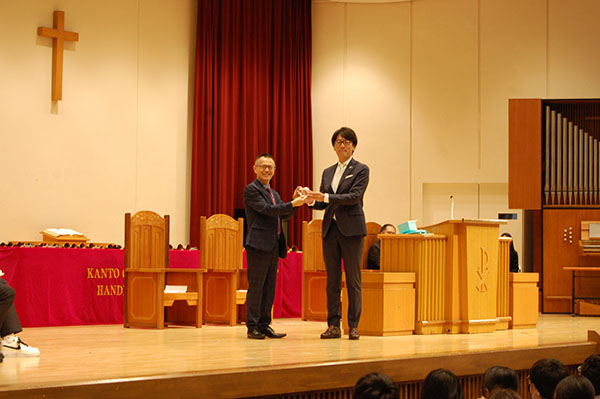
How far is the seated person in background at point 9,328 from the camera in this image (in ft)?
13.5

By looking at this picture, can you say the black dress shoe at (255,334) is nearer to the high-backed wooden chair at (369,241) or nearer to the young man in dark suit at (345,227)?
the young man in dark suit at (345,227)

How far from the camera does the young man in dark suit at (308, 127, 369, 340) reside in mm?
5273

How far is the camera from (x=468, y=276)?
592 centimetres

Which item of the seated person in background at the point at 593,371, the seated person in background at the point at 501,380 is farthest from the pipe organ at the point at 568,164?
the seated person in background at the point at 501,380

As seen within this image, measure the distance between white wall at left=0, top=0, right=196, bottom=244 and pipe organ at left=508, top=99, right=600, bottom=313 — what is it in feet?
13.9

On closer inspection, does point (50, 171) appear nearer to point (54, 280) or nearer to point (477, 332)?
point (54, 280)

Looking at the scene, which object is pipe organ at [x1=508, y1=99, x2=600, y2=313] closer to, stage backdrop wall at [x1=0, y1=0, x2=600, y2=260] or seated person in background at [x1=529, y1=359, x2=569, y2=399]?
stage backdrop wall at [x1=0, y1=0, x2=600, y2=260]

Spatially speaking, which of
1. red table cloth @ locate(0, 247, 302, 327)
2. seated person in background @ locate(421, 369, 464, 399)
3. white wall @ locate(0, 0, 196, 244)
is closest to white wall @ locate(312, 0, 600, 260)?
white wall @ locate(0, 0, 196, 244)

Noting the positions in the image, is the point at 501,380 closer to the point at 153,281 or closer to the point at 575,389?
the point at 575,389

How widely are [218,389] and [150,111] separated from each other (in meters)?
6.47

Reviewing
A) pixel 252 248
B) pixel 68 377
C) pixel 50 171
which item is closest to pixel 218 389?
pixel 68 377

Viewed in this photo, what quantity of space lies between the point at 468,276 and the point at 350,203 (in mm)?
1324

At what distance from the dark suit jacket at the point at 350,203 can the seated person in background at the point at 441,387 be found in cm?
238

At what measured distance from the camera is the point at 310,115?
1059 cm
